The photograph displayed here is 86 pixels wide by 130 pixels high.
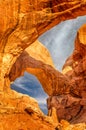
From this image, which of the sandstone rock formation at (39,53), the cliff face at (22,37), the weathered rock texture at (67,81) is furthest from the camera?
the sandstone rock formation at (39,53)

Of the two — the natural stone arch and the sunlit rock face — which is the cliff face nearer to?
the natural stone arch

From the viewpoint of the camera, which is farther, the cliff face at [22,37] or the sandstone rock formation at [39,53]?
the sandstone rock formation at [39,53]

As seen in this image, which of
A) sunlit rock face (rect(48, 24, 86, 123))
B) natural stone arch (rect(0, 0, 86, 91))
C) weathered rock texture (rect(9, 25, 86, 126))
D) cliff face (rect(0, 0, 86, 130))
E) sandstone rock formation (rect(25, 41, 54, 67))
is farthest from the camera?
sunlit rock face (rect(48, 24, 86, 123))

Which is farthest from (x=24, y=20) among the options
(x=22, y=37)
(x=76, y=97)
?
(x=76, y=97)

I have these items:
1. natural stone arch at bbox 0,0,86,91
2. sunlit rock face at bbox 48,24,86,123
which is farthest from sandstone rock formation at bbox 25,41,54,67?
natural stone arch at bbox 0,0,86,91

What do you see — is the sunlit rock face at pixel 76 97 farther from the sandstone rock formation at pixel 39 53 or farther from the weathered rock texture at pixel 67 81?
the sandstone rock formation at pixel 39 53

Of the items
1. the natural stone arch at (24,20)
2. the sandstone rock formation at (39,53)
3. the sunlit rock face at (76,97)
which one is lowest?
the sunlit rock face at (76,97)

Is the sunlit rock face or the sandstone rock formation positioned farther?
the sunlit rock face

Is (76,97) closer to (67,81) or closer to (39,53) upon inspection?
(67,81)

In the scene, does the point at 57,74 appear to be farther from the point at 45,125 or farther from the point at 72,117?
the point at 45,125

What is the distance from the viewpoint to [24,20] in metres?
15.7

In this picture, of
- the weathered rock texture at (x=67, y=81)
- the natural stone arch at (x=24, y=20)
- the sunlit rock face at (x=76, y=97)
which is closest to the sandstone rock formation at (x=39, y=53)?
the weathered rock texture at (x=67, y=81)

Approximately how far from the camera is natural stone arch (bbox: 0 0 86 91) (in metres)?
15.5

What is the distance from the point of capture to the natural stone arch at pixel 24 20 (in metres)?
15.5
